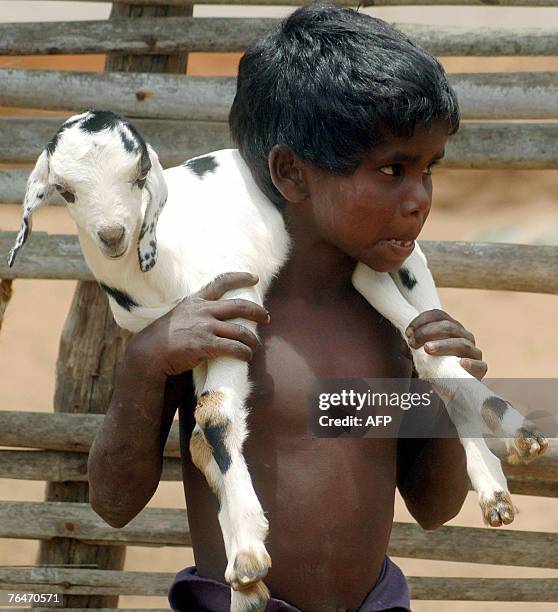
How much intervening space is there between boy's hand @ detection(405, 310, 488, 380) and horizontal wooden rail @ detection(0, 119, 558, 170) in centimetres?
163

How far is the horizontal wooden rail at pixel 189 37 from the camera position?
3393 millimetres

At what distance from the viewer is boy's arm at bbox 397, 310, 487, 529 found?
5.69ft

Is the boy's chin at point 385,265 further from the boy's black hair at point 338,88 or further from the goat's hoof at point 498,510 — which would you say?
the goat's hoof at point 498,510

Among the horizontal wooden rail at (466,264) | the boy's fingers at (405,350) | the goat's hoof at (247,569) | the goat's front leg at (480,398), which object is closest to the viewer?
the goat's hoof at (247,569)

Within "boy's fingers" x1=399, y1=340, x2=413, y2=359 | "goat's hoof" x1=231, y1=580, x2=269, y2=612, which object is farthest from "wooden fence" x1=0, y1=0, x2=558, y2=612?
"goat's hoof" x1=231, y1=580, x2=269, y2=612

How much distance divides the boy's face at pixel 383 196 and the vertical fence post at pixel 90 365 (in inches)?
63.9

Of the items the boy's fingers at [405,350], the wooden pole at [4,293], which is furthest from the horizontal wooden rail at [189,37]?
the boy's fingers at [405,350]

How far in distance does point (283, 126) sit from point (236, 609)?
726 mm

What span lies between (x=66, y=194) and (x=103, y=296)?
1697mm

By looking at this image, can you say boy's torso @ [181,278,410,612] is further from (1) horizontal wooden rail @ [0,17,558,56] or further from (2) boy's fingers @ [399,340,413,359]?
(1) horizontal wooden rail @ [0,17,558,56]

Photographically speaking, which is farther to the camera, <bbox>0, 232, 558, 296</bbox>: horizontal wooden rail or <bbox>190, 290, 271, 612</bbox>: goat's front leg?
<bbox>0, 232, 558, 296</bbox>: horizontal wooden rail

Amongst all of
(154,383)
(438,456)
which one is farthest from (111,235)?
(438,456)

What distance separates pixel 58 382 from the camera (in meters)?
3.36

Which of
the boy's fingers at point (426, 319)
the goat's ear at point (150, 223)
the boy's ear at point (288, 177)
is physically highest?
the boy's ear at point (288, 177)
